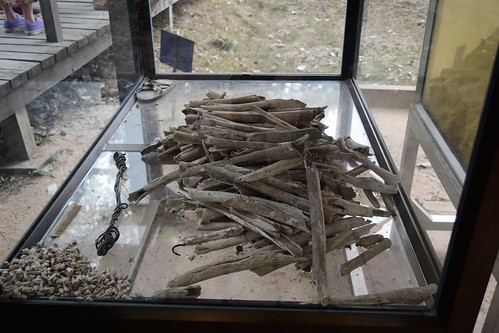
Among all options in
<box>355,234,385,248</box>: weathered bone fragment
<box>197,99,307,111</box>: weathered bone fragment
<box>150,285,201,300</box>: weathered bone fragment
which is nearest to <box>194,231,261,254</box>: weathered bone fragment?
<box>150,285,201,300</box>: weathered bone fragment

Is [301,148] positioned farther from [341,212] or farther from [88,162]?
[88,162]

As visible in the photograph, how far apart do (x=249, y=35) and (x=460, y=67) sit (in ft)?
2.72

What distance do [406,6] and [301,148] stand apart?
1.61 ft

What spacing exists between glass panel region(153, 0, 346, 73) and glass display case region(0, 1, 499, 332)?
3.8 inches

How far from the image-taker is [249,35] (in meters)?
1.76

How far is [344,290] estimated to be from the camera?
104 cm

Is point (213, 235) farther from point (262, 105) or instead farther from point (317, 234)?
point (262, 105)

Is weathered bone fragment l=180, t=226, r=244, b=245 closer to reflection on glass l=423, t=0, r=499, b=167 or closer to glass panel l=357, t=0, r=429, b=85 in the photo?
reflection on glass l=423, t=0, r=499, b=167

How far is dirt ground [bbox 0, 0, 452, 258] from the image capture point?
1165 millimetres

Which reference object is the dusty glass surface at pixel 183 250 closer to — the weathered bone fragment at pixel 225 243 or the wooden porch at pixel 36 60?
the weathered bone fragment at pixel 225 243

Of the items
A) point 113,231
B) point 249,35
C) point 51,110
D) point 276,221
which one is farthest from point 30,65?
point 249,35

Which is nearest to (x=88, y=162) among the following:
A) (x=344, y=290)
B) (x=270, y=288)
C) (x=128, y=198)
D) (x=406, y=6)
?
(x=128, y=198)

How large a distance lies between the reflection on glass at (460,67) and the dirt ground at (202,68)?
0.09 meters

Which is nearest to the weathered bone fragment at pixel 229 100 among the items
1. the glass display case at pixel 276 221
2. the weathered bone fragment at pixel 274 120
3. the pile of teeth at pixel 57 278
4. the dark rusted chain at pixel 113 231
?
the glass display case at pixel 276 221
